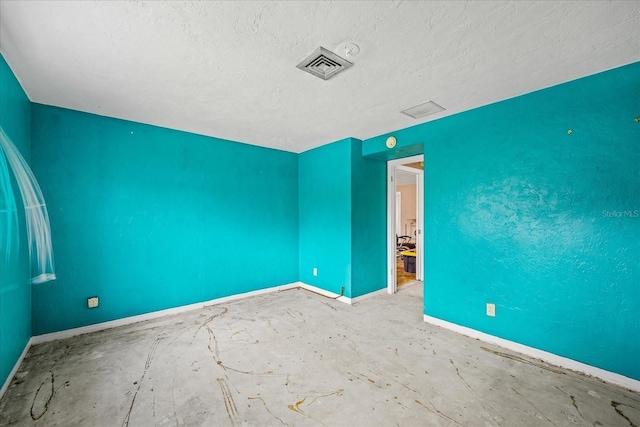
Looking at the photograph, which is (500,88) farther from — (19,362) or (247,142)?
(19,362)

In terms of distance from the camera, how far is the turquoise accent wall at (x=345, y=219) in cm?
391

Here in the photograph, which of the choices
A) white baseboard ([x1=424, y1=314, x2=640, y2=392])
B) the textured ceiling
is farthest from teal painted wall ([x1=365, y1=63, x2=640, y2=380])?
the textured ceiling

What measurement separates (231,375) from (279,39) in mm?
2544

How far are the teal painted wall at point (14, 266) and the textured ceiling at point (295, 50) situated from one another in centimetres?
16

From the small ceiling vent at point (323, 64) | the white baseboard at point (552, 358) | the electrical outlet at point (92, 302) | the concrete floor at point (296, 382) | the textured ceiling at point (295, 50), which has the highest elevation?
the textured ceiling at point (295, 50)

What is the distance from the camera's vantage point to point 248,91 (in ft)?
7.99

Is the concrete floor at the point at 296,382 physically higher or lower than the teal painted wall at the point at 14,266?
lower

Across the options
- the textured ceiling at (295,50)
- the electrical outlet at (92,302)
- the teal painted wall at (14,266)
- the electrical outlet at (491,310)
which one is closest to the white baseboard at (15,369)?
the teal painted wall at (14,266)

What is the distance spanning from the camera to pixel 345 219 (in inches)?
156

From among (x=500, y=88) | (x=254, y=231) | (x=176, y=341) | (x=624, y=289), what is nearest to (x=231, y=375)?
(x=176, y=341)

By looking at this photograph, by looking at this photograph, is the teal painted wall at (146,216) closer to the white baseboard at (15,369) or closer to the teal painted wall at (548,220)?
the white baseboard at (15,369)

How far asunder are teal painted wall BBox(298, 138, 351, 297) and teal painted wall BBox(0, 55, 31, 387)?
3.37 meters

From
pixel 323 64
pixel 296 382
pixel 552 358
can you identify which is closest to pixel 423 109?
pixel 323 64

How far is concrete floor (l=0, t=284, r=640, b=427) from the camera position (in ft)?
5.52
